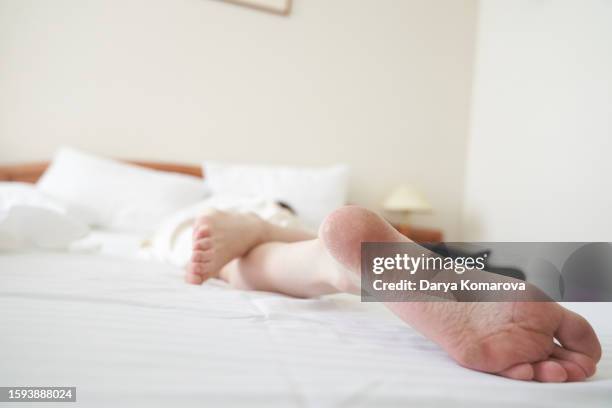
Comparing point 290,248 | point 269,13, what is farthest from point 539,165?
point 290,248

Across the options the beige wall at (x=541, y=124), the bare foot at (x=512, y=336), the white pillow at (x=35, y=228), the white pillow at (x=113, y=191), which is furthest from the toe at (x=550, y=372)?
the white pillow at (x=113, y=191)

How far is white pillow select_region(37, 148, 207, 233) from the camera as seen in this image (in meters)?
1.69

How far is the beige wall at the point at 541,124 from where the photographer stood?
1.66 meters

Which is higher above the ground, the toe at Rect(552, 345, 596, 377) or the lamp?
the toe at Rect(552, 345, 596, 377)

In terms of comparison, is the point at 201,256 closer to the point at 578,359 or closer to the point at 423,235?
the point at 578,359

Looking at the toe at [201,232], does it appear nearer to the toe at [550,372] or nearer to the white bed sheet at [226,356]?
the white bed sheet at [226,356]

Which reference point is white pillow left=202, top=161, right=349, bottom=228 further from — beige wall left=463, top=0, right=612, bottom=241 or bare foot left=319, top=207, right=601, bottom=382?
bare foot left=319, top=207, right=601, bottom=382

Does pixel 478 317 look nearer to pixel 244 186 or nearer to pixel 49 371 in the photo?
pixel 49 371

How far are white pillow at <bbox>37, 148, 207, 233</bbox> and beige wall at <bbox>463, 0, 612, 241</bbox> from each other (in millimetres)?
1562

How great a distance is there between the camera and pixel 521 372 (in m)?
0.42

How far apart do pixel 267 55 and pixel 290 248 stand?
5.84 feet

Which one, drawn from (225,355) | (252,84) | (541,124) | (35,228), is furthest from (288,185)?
(225,355)

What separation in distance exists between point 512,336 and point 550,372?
0.05 meters

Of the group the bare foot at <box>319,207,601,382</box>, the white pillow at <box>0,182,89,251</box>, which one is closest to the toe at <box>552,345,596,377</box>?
the bare foot at <box>319,207,601,382</box>
